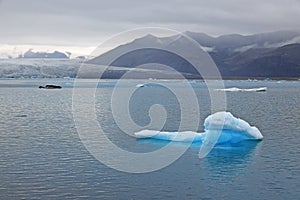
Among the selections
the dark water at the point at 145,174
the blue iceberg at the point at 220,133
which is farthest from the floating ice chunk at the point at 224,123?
the dark water at the point at 145,174

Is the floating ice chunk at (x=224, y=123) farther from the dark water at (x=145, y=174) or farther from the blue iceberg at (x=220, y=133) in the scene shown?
the dark water at (x=145, y=174)

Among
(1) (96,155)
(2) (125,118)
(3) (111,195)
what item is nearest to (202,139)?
(1) (96,155)

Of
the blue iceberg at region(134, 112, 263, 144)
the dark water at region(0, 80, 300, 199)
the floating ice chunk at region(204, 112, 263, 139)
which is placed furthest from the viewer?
the blue iceberg at region(134, 112, 263, 144)

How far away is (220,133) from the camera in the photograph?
19.8 m

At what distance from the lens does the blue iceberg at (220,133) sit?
1944 centimetres

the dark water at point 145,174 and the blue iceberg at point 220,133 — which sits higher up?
the blue iceberg at point 220,133

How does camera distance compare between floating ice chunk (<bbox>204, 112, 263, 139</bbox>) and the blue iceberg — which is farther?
the blue iceberg

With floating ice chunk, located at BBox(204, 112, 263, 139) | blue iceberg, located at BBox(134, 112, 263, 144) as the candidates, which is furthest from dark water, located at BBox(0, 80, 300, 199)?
floating ice chunk, located at BBox(204, 112, 263, 139)

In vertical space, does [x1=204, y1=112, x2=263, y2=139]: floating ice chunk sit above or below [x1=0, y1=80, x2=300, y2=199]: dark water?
above

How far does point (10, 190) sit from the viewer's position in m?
12.8

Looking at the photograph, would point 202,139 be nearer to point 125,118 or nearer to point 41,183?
point 41,183

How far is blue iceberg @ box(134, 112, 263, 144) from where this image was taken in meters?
19.4

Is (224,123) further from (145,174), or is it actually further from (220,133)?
(145,174)

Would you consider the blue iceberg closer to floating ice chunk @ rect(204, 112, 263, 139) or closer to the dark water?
floating ice chunk @ rect(204, 112, 263, 139)
